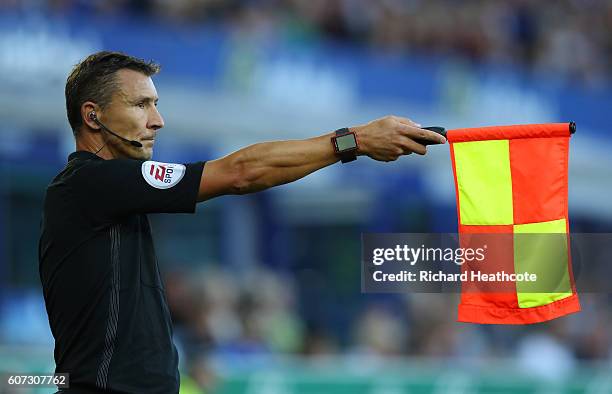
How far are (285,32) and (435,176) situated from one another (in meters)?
2.71

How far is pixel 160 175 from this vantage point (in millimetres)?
4324

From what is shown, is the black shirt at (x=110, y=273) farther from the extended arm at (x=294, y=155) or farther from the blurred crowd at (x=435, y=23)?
the blurred crowd at (x=435, y=23)

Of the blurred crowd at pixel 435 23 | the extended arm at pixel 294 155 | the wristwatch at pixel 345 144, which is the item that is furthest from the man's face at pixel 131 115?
the blurred crowd at pixel 435 23

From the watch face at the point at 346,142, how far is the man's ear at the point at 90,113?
0.92 meters

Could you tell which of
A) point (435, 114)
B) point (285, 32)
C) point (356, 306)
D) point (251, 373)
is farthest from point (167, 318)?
point (435, 114)

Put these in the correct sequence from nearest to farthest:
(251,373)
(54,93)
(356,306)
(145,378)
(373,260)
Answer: (145,378) → (373,260) → (251,373) → (54,93) → (356,306)

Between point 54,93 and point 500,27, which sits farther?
point 500,27

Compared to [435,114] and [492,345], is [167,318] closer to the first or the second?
[492,345]

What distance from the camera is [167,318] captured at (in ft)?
14.9

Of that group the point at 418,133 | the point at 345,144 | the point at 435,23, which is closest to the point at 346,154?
the point at 345,144

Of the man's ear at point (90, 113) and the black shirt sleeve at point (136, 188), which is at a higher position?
the man's ear at point (90, 113)

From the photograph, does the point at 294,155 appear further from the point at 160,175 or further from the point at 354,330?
the point at 354,330

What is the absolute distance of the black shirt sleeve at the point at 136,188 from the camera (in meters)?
4.31

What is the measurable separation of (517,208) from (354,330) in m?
8.31
